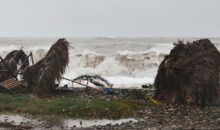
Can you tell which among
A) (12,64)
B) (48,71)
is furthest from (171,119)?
(12,64)

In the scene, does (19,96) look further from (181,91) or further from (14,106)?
(181,91)

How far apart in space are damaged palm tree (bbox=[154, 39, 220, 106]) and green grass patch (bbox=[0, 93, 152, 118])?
1233 mm

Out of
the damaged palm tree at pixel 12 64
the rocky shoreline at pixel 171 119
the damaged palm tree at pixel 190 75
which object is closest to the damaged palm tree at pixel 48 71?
the damaged palm tree at pixel 12 64

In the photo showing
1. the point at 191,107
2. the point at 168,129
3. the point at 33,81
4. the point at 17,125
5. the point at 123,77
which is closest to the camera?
the point at 168,129

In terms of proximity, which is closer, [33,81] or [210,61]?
[210,61]

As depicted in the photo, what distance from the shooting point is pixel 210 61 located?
23.2 m

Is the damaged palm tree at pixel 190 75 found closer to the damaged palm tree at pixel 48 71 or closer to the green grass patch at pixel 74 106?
the green grass patch at pixel 74 106

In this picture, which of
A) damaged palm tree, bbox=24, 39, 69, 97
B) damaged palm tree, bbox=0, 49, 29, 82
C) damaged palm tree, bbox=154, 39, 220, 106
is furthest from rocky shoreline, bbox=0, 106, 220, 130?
damaged palm tree, bbox=0, 49, 29, 82

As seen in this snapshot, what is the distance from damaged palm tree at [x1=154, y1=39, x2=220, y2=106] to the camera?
22.4m

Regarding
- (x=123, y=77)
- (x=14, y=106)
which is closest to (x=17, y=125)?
(x=14, y=106)

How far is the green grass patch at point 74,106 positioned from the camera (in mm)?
20766

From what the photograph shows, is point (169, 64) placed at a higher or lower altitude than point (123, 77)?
higher

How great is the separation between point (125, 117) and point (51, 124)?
3004mm

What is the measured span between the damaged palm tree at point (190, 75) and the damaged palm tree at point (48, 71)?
4911 mm
